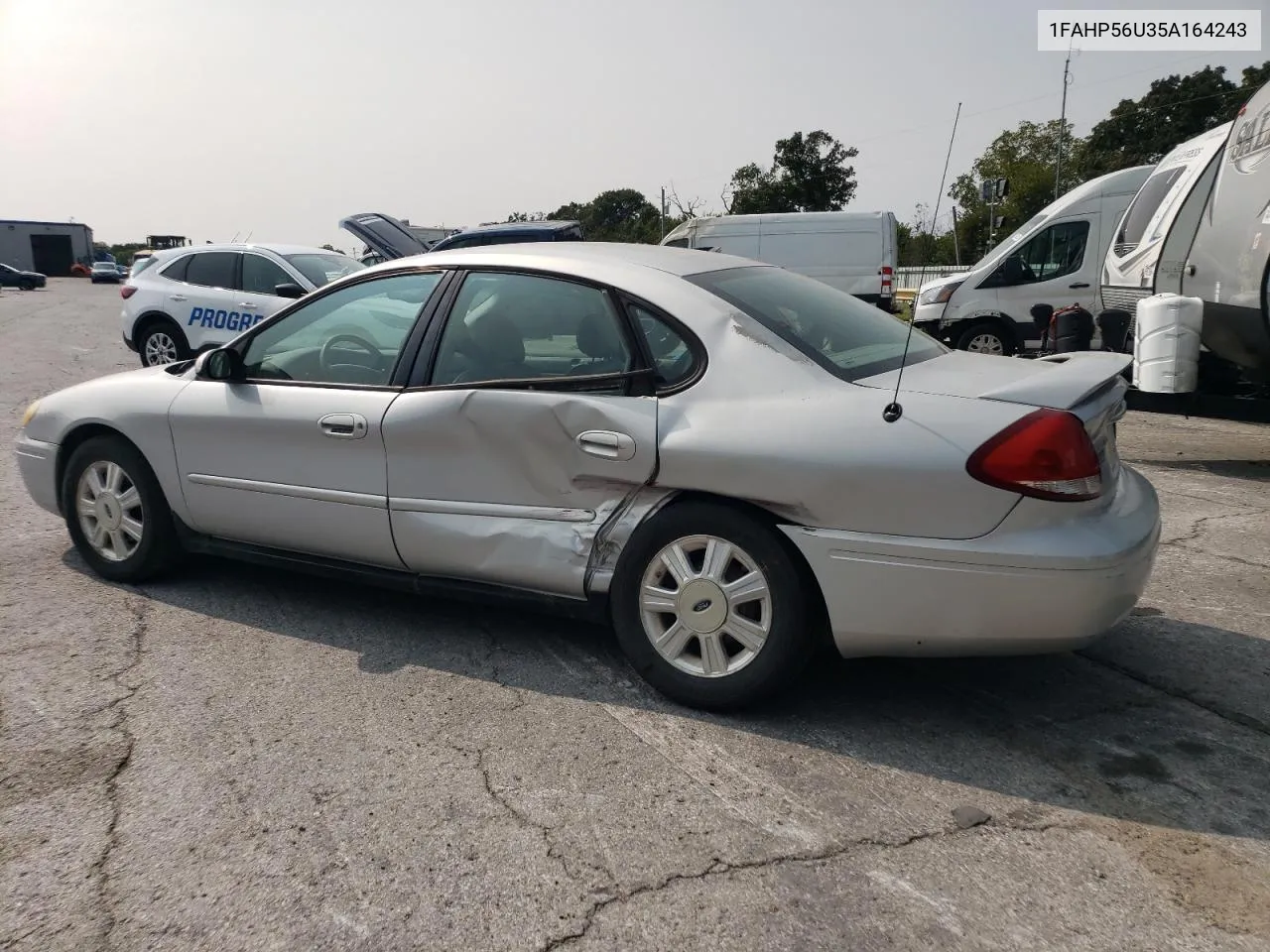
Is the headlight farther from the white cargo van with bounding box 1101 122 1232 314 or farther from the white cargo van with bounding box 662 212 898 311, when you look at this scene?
the white cargo van with bounding box 662 212 898 311

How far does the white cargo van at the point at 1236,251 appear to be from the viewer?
730 cm

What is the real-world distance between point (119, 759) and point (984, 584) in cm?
259

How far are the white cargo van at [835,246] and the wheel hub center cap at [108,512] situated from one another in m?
16.3

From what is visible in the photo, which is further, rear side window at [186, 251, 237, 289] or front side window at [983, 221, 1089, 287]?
front side window at [983, 221, 1089, 287]

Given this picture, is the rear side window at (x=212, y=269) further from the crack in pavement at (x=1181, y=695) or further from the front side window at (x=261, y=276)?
the crack in pavement at (x=1181, y=695)

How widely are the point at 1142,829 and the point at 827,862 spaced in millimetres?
866

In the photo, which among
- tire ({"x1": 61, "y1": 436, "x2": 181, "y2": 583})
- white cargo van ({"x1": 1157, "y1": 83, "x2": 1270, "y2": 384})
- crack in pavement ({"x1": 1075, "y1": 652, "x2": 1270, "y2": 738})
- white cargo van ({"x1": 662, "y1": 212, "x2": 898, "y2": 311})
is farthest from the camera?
white cargo van ({"x1": 662, "y1": 212, "x2": 898, "y2": 311})

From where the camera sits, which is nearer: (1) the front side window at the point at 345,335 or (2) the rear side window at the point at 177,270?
(1) the front side window at the point at 345,335

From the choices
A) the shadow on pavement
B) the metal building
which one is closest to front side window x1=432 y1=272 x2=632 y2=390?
the shadow on pavement

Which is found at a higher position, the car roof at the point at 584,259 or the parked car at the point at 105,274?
the parked car at the point at 105,274

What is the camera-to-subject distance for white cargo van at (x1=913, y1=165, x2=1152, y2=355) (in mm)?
12719

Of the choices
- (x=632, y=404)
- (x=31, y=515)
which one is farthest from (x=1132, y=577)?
(x=31, y=515)

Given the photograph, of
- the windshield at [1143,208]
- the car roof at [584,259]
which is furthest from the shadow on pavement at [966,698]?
the windshield at [1143,208]

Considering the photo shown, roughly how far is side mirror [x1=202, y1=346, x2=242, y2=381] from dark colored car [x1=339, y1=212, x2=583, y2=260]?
34.1 feet
